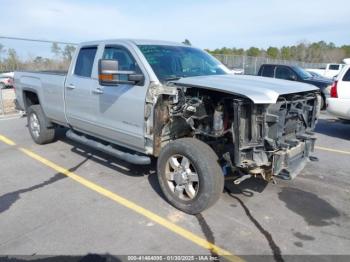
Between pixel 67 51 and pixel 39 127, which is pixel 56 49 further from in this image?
pixel 39 127

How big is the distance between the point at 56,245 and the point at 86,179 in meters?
1.84

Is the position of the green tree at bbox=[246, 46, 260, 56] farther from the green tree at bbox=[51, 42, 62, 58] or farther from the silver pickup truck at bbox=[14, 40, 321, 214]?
the silver pickup truck at bbox=[14, 40, 321, 214]

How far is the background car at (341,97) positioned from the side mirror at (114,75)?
18.0ft

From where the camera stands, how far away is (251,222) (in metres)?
3.88

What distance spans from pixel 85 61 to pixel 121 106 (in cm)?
147

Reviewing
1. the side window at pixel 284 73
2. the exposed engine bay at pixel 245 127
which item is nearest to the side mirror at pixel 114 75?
the exposed engine bay at pixel 245 127

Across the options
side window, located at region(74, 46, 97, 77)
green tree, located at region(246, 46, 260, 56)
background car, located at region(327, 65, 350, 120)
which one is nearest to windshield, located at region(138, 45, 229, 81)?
side window, located at region(74, 46, 97, 77)

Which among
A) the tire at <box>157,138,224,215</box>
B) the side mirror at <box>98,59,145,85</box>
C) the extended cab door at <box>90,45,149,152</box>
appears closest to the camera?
the tire at <box>157,138,224,215</box>

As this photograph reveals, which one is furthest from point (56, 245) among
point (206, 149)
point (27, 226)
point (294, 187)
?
point (294, 187)

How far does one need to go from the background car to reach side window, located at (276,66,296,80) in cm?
578

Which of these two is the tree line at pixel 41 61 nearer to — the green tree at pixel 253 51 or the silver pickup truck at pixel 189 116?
the silver pickup truck at pixel 189 116

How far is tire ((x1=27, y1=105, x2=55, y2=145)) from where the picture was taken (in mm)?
6934

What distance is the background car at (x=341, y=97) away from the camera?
7766 millimetres

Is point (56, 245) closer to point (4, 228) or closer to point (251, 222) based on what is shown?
point (4, 228)
